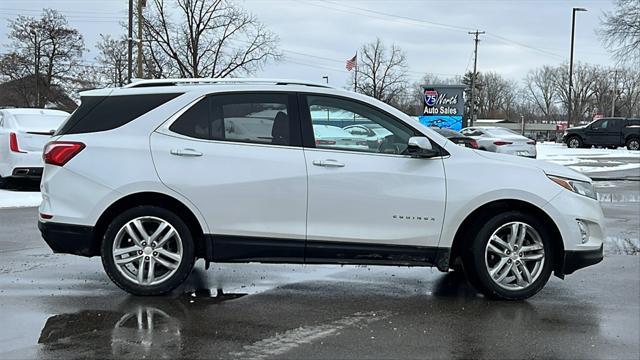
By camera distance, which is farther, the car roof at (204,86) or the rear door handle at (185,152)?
the car roof at (204,86)

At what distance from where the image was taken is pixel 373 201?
513cm

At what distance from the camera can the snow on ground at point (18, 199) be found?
1098cm

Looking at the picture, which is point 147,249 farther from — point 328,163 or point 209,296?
point 328,163

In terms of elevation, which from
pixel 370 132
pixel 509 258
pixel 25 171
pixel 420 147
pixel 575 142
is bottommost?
pixel 509 258

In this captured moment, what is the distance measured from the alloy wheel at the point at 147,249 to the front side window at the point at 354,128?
4.87 feet

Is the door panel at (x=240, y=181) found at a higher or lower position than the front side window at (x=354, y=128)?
lower

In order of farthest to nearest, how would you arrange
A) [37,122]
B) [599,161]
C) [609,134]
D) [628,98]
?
[628,98]
[609,134]
[599,161]
[37,122]

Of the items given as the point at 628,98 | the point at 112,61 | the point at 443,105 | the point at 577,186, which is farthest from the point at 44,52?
the point at 628,98

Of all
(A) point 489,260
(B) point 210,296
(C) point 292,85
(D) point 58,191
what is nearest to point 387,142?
(C) point 292,85

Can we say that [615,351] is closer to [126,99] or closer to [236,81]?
[236,81]

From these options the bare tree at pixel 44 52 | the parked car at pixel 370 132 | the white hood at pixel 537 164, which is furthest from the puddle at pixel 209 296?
the bare tree at pixel 44 52

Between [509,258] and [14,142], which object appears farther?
[14,142]

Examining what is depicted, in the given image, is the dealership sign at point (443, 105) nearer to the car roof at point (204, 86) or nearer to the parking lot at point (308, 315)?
the parking lot at point (308, 315)

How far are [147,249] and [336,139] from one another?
1839 millimetres
